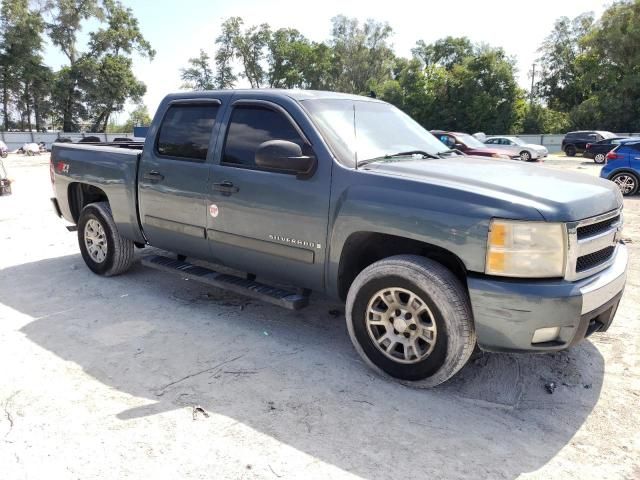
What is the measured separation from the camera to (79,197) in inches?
237

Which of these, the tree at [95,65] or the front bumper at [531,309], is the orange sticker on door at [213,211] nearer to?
the front bumper at [531,309]

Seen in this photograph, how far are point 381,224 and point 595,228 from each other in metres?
1.30

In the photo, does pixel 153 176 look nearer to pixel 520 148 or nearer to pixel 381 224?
pixel 381 224

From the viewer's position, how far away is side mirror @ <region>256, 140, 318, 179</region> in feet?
11.4

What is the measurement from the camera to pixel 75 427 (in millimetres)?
2889

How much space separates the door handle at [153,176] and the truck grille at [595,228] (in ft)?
11.2

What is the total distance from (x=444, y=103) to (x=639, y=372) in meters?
47.3

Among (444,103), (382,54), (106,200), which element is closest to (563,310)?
(106,200)

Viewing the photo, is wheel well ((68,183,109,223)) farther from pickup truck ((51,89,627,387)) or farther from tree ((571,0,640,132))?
tree ((571,0,640,132))

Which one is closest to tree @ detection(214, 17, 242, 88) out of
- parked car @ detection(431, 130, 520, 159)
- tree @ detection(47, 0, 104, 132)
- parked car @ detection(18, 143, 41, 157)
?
tree @ detection(47, 0, 104, 132)

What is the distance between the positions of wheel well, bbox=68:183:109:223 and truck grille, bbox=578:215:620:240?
499 centimetres

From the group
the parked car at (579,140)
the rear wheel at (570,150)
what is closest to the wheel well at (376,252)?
the parked car at (579,140)

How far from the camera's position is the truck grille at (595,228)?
300 centimetres

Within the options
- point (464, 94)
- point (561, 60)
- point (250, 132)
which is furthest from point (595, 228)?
point (561, 60)
